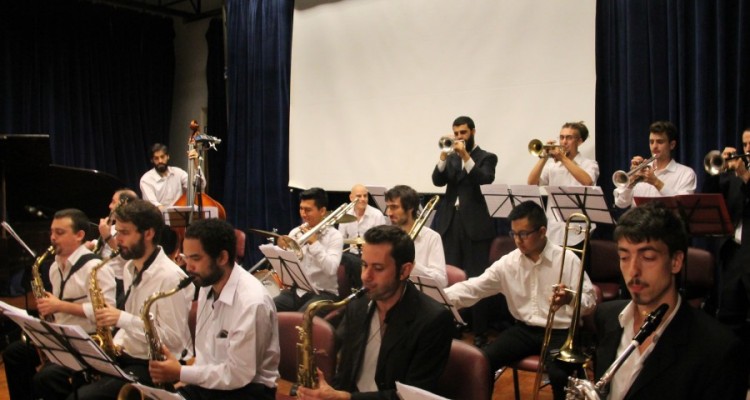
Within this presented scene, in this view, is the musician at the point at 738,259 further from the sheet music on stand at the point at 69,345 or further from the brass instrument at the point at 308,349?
the sheet music on stand at the point at 69,345

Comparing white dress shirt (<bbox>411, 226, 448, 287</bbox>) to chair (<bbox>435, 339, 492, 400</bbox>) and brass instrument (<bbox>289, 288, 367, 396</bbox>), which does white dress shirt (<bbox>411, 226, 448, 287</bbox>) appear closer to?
brass instrument (<bbox>289, 288, 367, 396</bbox>)

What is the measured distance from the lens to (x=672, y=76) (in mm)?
5875

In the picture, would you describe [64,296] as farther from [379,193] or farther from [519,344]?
[379,193]

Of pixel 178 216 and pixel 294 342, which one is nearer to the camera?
pixel 294 342

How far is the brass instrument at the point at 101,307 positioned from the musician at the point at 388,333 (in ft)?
4.57

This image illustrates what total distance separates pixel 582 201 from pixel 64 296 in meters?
3.56

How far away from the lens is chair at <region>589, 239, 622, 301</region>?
5.20 metres

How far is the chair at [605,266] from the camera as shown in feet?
17.1

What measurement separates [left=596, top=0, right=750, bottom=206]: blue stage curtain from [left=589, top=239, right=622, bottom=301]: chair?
113 cm

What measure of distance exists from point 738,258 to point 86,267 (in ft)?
13.6

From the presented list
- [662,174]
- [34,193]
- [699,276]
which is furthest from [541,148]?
[34,193]

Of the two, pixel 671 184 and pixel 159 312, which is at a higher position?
pixel 671 184

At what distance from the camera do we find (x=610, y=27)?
20.5ft

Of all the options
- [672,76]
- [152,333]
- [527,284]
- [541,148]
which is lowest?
[152,333]
